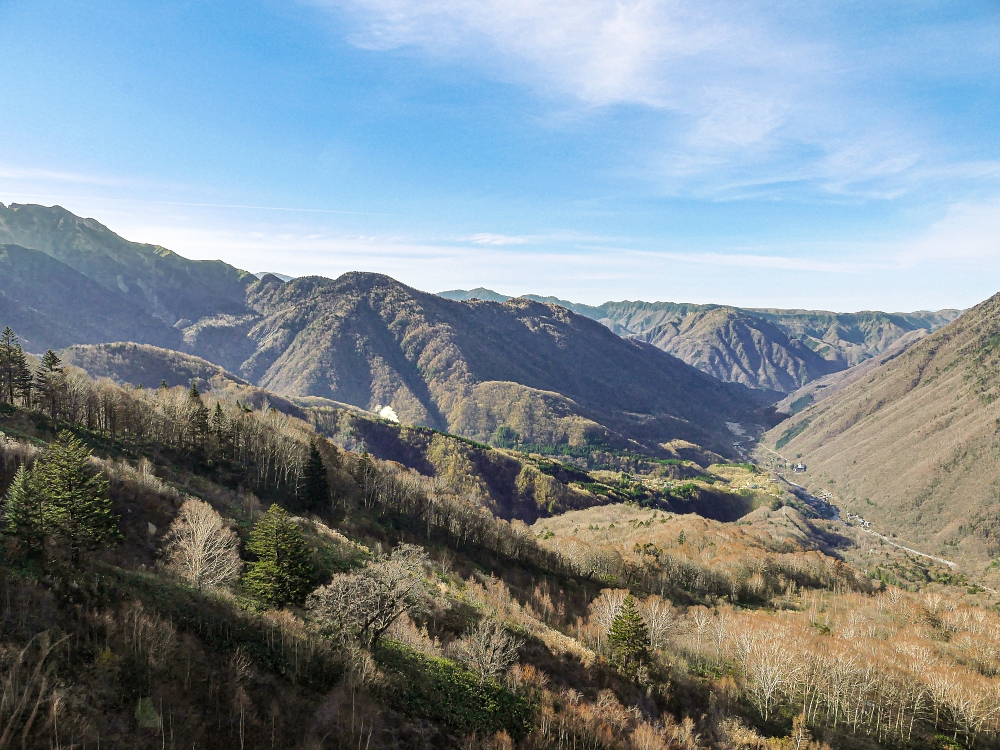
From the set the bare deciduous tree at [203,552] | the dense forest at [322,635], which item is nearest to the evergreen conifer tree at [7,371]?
the dense forest at [322,635]

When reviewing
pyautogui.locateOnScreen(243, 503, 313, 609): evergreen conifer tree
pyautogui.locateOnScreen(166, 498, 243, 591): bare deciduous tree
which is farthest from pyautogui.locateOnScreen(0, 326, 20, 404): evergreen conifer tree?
pyautogui.locateOnScreen(243, 503, 313, 609): evergreen conifer tree

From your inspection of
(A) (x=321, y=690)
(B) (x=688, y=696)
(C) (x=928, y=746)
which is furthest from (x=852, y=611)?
(A) (x=321, y=690)

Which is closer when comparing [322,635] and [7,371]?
[322,635]

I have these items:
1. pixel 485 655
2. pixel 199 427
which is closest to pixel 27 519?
pixel 485 655

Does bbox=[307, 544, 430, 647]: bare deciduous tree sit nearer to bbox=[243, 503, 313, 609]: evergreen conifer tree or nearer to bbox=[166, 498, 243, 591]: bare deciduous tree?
bbox=[243, 503, 313, 609]: evergreen conifer tree

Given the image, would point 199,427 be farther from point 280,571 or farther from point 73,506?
point 280,571

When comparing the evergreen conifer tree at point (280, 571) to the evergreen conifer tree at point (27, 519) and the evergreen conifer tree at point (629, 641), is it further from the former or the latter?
the evergreen conifer tree at point (629, 641)
